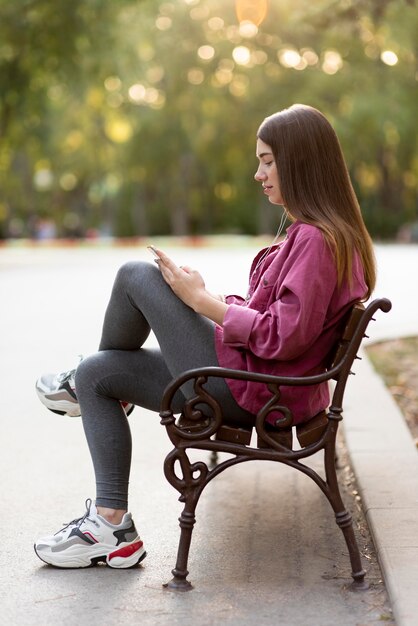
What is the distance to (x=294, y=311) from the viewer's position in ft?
11.6

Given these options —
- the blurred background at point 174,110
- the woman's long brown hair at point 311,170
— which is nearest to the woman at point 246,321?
the woman's long brown hair at point 311,170

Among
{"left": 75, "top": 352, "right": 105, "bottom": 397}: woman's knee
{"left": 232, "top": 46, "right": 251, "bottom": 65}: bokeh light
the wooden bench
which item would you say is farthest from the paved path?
{"left": 232, "top": 46, "right": 251, "bottom": 65}: bokeh light

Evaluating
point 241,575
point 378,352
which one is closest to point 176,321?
point 241,575

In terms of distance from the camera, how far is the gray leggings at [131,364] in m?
3.75

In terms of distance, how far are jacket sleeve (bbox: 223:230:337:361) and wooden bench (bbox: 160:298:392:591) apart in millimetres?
109

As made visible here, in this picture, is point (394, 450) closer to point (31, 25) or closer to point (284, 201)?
point (284, 201)

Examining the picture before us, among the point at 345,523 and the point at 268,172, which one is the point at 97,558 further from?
the point at 268,172

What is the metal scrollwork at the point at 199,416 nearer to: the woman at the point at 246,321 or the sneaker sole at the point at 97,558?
the woman at the point at 246,321

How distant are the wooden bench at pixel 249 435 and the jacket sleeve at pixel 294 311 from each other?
0.11 metres

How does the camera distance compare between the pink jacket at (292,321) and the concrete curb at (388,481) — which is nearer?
the concrete curb at (388,481)

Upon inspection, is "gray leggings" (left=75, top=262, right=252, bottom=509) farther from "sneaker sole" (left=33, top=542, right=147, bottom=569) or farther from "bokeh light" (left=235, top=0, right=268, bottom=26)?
"bokeh light" (left=235, top=0, right=268, bottom=26)

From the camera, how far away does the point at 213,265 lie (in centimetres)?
2420

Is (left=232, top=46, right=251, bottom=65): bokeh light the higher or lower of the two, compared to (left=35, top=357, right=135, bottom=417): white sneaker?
higher

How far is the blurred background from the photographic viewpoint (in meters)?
24.5
